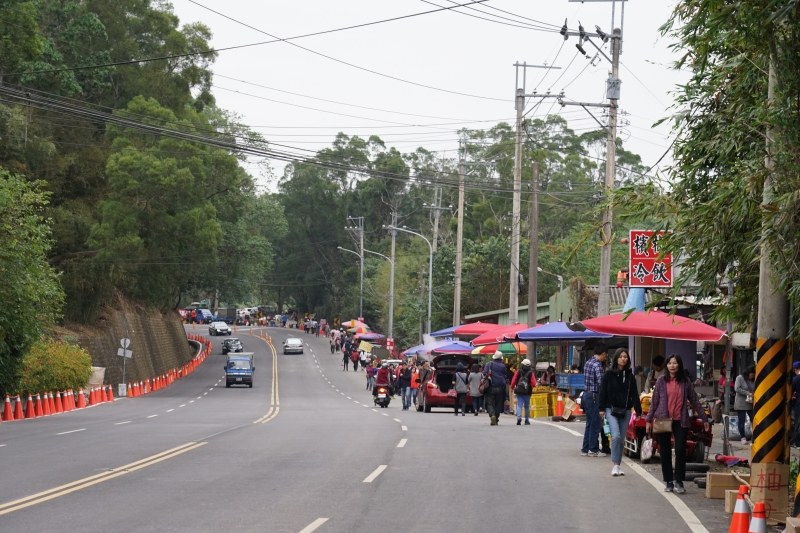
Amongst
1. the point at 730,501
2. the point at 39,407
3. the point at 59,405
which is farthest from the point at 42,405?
the point at 730,501

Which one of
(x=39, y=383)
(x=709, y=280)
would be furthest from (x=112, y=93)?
(x=709, y=280)

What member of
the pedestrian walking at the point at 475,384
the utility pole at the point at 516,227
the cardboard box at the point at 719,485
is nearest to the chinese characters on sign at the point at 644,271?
the pedestrian walking at the point at 475,384

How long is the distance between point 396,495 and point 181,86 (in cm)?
4922

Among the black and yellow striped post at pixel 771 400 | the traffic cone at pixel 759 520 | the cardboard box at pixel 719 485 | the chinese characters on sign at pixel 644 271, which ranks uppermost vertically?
the chinese characters on sign at pixel 644 271

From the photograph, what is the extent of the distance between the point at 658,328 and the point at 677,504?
27.1ft

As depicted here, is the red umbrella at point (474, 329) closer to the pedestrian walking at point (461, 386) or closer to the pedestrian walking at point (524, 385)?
the pedestrian walking at point (461, 386)

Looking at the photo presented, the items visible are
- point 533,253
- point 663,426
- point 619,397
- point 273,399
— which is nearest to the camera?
point 663,426

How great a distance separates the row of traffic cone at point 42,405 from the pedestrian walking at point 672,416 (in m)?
23.9

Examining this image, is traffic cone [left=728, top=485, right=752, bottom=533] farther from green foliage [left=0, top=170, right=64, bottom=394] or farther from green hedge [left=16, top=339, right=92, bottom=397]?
green hedge [left=16, top=339, right=92, bottom=397]

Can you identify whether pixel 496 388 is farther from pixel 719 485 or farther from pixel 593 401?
pixel 719 485

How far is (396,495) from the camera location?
1208 centimetres

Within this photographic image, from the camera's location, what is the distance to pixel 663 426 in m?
12.9

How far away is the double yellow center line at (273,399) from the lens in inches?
1140

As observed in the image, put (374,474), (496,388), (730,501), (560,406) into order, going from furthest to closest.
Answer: (560,406) < (496,388) < (374,474) < (730,501)
